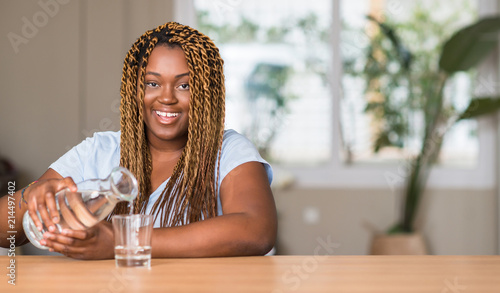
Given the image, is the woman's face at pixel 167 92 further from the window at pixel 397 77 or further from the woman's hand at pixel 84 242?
the window at pixel 397 77

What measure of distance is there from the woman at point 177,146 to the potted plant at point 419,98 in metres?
2.61

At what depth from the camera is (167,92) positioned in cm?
151

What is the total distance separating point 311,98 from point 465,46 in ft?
3.54

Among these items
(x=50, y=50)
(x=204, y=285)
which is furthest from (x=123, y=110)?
(x=50, y=50)

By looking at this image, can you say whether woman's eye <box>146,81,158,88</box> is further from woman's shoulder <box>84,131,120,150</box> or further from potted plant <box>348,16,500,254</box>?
potted plant <box>348,16,500,254</box>

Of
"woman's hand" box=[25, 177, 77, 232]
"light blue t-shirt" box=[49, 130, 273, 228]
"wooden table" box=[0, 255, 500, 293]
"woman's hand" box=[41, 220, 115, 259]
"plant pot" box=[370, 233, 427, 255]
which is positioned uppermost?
"light blue t-shirt" box=[49, 130, 273, 228]

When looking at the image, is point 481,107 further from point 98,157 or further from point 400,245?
point 98,157

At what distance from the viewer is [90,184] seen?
40.0 inches

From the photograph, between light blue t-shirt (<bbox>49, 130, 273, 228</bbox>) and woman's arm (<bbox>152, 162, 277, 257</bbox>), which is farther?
light blue t-shirt (<bbox>49, 130, 273, 228</bbox>)

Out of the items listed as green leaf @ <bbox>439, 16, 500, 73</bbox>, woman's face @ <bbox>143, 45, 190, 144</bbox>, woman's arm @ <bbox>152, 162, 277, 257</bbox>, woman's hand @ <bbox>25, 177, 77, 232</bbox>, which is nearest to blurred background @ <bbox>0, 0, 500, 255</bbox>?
green leaf @ <bbox>439, 16, 500, 73</bbox>

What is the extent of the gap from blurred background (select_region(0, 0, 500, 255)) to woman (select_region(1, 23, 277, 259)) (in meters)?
2.55

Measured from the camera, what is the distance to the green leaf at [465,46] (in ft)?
12.6

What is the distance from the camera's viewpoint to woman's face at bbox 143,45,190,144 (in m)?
1.51

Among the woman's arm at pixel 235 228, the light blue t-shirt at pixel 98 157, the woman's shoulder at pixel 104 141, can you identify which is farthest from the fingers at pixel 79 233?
the woman's shoulder at pixel 104 141
